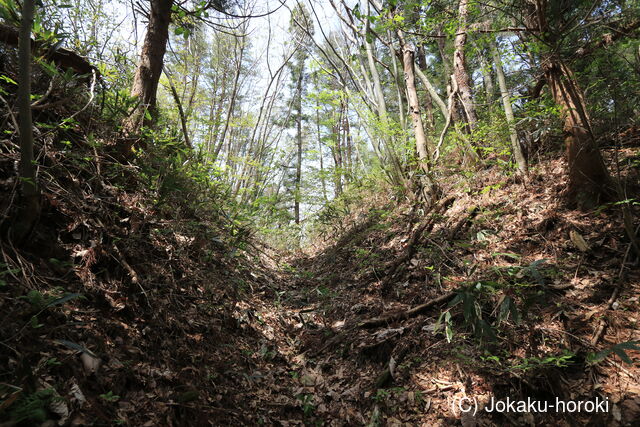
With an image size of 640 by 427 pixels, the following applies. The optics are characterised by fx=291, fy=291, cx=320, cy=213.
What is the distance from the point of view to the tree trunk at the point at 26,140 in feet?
5.46

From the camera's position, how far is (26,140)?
182 centimetres

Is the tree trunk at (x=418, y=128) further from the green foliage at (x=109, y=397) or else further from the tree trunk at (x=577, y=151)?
the green foliage at (x=109, y=397)

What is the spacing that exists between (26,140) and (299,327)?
3410 millimetres

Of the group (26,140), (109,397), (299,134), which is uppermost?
(299,134)

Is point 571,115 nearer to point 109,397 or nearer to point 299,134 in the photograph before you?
point 109,397

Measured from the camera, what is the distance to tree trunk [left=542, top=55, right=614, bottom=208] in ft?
10.5

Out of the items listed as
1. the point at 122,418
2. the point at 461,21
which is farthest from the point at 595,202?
the point at 122,418

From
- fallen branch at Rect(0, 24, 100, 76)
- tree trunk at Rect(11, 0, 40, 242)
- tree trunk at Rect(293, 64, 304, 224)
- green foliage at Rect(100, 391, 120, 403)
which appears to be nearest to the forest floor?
green foliage at Rect(100, 391, 120, 403)

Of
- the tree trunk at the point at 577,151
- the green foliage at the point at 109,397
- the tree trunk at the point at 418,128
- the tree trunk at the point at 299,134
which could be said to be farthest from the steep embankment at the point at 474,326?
the tree trunk at the point at 299,134

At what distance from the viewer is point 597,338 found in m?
2.21

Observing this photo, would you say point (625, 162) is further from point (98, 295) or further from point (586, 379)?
point (98, 295)

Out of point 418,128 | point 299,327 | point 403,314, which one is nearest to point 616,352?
point 403,314

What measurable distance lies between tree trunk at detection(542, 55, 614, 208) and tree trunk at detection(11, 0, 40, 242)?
4404mm

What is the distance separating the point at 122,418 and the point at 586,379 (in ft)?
9.80
